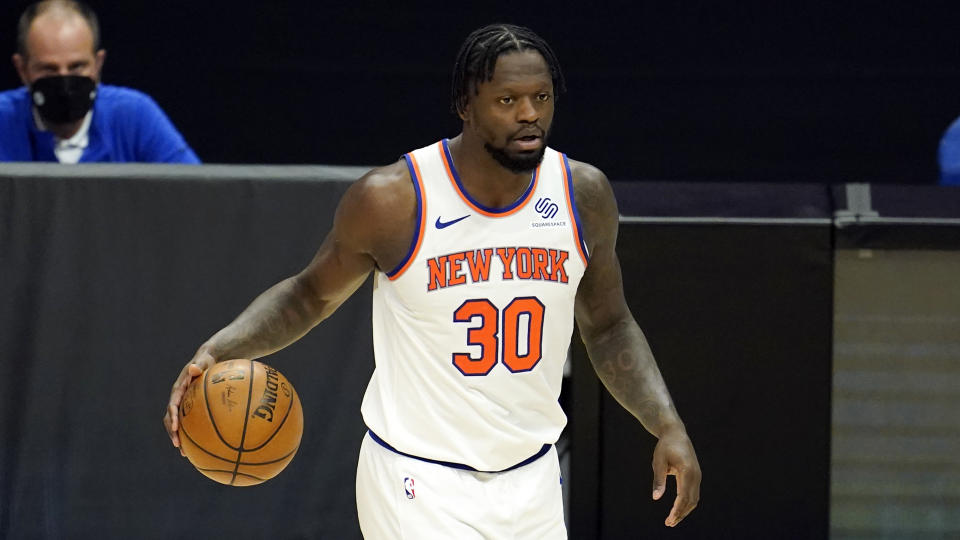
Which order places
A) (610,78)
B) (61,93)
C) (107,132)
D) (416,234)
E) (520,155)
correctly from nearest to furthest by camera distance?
(520,155) < (416,234) < (61,93) < (107,132) < (610,78)

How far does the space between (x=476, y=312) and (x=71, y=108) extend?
9.36ft

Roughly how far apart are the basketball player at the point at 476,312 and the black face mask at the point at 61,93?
93.8 inches

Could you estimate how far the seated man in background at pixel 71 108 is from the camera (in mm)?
6062

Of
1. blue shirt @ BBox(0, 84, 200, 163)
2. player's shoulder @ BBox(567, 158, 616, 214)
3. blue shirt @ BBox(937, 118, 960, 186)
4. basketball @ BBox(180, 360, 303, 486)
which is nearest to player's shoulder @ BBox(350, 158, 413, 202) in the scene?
player's shoulder @ BBox(567, 158, 616, 214)

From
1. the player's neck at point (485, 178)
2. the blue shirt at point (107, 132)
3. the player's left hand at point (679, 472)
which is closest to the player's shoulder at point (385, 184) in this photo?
the player's neck at point (485, 178)

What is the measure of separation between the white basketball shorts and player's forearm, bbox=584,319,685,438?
1.02ft

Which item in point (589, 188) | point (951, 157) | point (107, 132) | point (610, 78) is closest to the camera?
point (589, 188)

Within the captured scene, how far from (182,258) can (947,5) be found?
4.08 meters

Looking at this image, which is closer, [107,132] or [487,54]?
[487,54]

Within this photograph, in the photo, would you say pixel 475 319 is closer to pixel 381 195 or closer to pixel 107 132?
pixel 381 195

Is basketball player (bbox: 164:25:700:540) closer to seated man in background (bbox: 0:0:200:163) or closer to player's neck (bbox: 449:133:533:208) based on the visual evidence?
player's neck (bbox: 449:133:533:208)

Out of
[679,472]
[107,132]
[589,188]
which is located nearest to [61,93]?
[107,132]

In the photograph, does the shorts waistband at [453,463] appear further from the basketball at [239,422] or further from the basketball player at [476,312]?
the basketball at [239,422]

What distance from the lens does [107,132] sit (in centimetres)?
622
